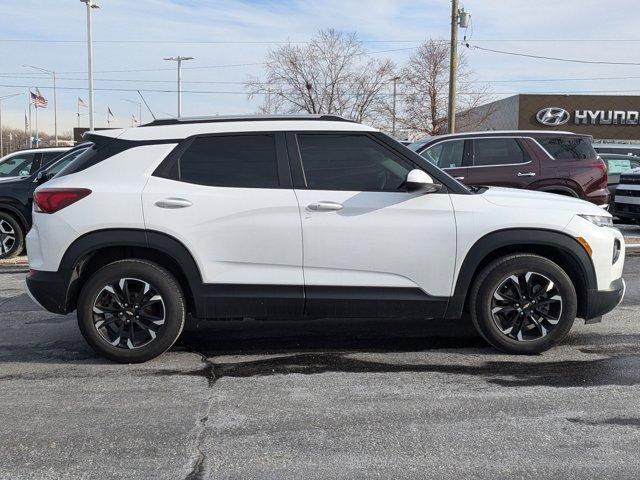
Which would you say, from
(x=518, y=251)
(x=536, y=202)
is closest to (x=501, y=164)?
(x=536, y=202)

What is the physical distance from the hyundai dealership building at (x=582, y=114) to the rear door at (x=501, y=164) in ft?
118

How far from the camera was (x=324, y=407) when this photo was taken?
4.12 meters

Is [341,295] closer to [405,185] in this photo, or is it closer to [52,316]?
[405,185]

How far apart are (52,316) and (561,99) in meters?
44.2

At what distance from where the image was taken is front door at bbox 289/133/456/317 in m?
4.86

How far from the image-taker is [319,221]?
486cm

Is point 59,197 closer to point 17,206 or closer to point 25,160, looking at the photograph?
point 17,206

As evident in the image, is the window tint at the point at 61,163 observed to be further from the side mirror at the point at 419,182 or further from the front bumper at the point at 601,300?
the front bumper at the point at 601,300

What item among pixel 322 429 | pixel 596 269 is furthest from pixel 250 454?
pixel 596 269

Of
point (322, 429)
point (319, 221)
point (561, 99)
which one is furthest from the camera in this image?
point (561, 99)

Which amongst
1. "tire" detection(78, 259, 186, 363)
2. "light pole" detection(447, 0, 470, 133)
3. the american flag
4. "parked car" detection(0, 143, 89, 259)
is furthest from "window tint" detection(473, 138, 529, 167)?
the american flag

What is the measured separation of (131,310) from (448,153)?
717cm

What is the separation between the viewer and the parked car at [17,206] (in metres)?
9.73

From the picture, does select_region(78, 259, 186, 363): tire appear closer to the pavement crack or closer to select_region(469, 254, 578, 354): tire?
the pavement crack
